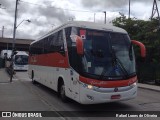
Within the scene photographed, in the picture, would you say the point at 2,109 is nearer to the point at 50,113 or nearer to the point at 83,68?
the point at 50,113

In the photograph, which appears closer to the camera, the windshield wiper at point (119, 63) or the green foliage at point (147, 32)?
the windshield wiper at point (119, 63)

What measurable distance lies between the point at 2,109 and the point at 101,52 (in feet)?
13.9

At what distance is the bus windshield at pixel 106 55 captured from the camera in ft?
35.2

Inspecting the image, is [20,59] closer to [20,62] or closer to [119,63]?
[20,62]

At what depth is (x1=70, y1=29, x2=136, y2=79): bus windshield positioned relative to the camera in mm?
10727

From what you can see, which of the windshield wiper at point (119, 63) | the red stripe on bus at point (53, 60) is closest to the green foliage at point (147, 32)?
the red stripe on bus at point (53, 60)

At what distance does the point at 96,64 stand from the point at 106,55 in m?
0.58

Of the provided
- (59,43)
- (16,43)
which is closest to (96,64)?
(59,43)

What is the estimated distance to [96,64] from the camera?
10742mm

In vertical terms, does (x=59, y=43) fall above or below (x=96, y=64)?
above

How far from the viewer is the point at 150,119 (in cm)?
988

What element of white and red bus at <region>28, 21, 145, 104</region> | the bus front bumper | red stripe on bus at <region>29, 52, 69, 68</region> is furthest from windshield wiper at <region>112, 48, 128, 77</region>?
red stripe on bus at <region>29, 52, 69, 68</region>

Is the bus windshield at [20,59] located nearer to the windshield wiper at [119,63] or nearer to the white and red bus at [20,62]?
the white and red bus at [20,62]

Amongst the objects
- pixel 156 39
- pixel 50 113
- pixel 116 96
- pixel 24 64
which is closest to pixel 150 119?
pixel 116 96
